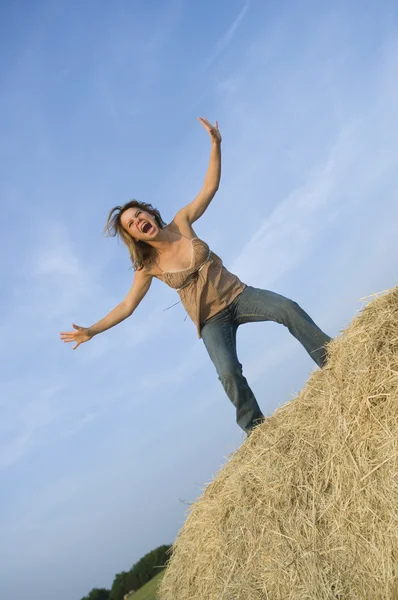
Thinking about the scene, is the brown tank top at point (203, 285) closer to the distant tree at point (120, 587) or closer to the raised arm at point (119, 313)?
the raised arm at point (119, 313)

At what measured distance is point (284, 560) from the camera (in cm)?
396

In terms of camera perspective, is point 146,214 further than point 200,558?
Yes

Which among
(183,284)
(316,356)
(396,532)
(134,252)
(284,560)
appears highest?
(134,252)

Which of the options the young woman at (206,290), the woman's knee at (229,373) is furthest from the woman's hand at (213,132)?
the woman's knee at (229,373)

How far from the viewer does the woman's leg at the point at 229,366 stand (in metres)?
5.44

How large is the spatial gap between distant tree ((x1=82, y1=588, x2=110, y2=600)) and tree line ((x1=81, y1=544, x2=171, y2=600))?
83 millimetres

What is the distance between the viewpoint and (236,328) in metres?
5.99

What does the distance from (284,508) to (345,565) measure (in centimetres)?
54

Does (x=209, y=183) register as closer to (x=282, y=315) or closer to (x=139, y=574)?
(x=282, y=315)

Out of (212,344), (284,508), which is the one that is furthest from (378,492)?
(212,344)

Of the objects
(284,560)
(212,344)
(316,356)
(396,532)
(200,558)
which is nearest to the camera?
(396,532)

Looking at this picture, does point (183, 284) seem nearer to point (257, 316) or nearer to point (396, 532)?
point (257, 316)

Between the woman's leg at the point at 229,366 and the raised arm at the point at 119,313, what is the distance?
84 cm

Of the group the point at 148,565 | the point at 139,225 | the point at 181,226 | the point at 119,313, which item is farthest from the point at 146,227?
the point at 148,565
